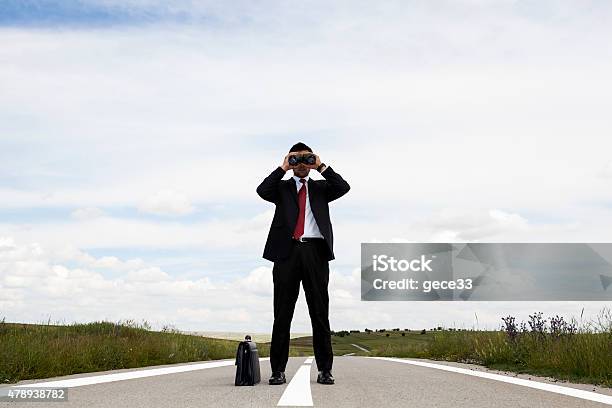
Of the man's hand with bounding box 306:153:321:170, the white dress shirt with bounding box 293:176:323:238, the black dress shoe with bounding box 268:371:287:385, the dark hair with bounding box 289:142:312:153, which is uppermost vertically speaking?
the dark hair with bounding box 289:142:312:153

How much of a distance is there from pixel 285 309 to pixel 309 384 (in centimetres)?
80

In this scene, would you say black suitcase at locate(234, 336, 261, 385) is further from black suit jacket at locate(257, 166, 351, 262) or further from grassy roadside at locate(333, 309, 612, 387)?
grassy roadside at locate(333, 309, 612, 387)

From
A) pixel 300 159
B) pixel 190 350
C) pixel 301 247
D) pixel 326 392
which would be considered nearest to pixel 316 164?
pixel 300 159

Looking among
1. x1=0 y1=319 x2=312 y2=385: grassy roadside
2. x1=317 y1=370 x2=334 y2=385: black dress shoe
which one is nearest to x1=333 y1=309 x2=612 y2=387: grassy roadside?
x1=317 y1=370 x2=334 y2=385: black dress shoe

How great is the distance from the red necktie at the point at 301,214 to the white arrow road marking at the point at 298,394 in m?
1.51

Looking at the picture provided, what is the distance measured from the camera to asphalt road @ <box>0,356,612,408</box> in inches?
223

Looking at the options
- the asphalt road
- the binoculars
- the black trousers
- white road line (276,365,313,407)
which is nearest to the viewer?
A: white road line (276,365,313,407)

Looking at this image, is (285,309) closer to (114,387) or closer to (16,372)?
(114,387)

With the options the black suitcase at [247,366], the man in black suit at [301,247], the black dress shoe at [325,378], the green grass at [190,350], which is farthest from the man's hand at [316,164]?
the green grass at [190,350]

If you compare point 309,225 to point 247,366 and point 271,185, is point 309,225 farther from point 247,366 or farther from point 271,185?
point 247,366

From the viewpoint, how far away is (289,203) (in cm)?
734

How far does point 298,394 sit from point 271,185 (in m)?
2.25

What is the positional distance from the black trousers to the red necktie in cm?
10

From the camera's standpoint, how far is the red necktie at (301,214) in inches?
286
